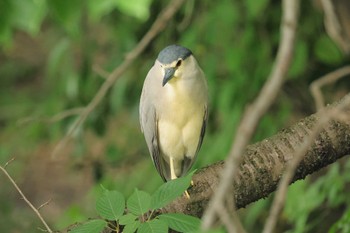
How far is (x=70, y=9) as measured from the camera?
2.13 metres

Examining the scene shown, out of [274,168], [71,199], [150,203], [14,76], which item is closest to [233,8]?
[274,168]

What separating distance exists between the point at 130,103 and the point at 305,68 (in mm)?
1136

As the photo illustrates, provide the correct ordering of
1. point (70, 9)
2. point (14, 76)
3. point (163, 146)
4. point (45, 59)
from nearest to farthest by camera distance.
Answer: point (70, 9) → point (163, 146) → point (14, 76) → point (45, 59)

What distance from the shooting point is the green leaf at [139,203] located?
7.74ft

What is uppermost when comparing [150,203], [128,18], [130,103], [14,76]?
[14,76]

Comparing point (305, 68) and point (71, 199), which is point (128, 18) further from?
point (71, 199)

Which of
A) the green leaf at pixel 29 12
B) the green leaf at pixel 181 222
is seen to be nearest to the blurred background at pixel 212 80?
the green leaf at pixel 181 222

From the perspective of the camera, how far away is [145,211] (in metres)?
2.35

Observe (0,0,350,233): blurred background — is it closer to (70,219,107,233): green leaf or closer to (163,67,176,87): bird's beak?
(163,67,176,87): bird's beak

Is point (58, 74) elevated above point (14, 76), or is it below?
below

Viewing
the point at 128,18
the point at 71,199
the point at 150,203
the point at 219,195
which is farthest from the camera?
the point at 71,199

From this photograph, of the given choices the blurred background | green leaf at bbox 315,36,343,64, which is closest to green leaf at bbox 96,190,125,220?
the blurred background

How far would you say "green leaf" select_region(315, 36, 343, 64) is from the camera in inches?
182

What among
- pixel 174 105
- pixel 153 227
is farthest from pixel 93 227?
pixel 174 105
